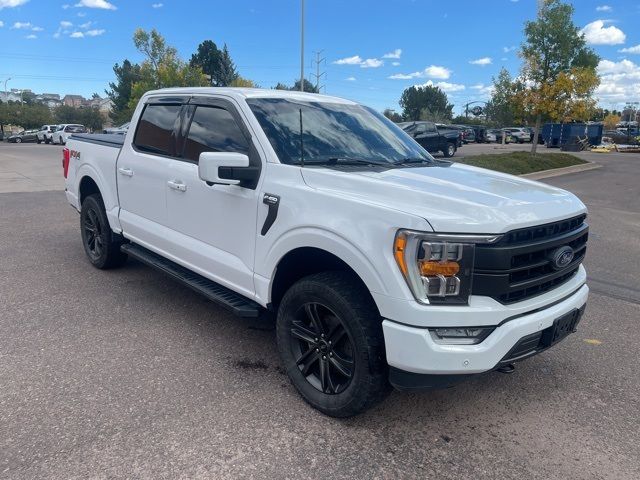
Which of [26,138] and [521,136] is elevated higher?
[521,136]

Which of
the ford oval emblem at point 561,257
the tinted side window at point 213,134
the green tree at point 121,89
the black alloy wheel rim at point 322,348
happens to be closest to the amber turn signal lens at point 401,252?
the black alloy wheel rim at point 322,348

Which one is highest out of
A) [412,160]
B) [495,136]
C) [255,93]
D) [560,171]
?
[255,93]

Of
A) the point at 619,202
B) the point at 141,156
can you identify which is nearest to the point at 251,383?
the point at 141,156

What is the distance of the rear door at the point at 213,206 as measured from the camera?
3.49 metres

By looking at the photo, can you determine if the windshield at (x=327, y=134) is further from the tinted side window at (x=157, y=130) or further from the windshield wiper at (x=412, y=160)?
the tinted side window at (x=157, y=130)

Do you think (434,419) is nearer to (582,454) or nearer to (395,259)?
(582,454)

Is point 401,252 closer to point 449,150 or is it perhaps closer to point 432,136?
point 432,136

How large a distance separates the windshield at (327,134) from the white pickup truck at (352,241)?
15 mm

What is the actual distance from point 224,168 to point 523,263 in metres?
1.83

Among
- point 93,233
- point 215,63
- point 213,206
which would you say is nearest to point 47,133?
point 215,63

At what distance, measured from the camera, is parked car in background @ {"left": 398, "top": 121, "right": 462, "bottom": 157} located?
A: 21.6m

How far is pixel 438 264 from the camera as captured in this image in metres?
2.51

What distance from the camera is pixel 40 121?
73.9m

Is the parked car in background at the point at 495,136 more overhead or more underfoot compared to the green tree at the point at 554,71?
more underfoot
